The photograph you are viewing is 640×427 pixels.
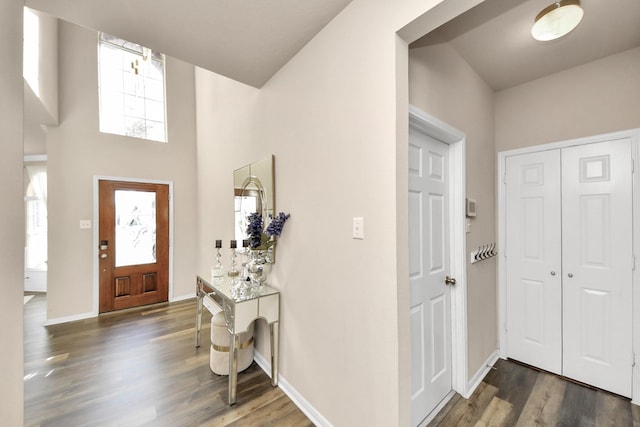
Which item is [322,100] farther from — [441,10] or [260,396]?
[260,396]

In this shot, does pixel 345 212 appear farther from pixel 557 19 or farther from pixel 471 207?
pixel 557 19

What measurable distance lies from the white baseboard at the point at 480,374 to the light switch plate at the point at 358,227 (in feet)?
5.48

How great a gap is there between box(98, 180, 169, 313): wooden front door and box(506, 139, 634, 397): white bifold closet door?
4746mm

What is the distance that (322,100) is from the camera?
1673mm

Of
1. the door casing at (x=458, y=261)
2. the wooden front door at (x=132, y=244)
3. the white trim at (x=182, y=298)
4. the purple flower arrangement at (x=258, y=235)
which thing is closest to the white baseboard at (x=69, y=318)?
the wooden front door at (x=132, y=244)

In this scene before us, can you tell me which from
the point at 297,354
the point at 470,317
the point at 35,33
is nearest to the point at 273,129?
the point at 297,354

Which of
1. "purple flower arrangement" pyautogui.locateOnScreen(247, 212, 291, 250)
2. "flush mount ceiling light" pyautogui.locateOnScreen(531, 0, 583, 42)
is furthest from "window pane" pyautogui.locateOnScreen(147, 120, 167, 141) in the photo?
"flush mount ceiling light" pyautogui.locateOnScreen(531, 0, 583, 42)

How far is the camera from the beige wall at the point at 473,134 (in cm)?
170

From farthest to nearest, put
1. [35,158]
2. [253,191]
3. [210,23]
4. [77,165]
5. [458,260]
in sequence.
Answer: [35,158] → [77,165] → [253,191] → [458,260] → [210,23]

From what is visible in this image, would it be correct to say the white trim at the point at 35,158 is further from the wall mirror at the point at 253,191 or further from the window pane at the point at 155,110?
the wall mirror at the point at 253,191

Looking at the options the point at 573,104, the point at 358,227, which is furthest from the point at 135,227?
the point at 573,104

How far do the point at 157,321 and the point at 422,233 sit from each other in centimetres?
352

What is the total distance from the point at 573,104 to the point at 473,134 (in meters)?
0.88

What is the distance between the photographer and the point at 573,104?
2.17 m
